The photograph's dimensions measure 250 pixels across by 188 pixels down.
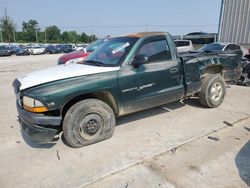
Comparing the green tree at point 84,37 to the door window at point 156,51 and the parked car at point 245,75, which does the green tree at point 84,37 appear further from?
the door window at point 156,51

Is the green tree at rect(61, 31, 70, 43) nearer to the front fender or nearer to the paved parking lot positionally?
the paved parking lot

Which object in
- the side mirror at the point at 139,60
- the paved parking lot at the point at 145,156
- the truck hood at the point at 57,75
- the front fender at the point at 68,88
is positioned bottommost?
the paved parking lot at the point at 145,156

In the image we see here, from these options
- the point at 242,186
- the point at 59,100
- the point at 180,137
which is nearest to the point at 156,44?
the point at 180,137

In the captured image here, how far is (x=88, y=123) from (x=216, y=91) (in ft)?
11.3

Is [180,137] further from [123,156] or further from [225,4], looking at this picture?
[225,4]

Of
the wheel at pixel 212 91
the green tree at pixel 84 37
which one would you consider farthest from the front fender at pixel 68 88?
the green tree at pixel 84 37

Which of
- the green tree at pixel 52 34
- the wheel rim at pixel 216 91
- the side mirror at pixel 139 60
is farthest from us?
the green tree at pixel 52 34

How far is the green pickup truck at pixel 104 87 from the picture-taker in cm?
337

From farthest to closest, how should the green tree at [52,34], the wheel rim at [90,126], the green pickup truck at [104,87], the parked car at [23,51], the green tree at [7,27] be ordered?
the green tree at [52,34], the green tree at [7,27], the parked car at [23,51], the wheel rim at [90,126], the green pickup truck at [104,87]

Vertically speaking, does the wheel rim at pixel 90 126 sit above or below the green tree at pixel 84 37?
below

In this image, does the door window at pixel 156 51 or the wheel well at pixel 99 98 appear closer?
the wheel well at pixel 99 98

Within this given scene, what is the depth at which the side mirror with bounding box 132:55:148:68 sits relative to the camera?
393 cm

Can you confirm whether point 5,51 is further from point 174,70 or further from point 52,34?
point 52,34

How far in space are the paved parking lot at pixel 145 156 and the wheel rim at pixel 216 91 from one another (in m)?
0.62
